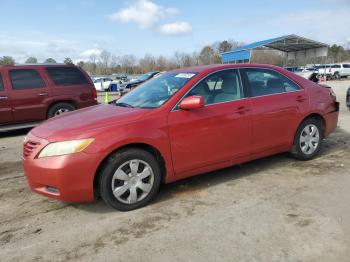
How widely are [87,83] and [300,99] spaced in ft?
21.3

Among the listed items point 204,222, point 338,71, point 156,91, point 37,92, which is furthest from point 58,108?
point 338,71

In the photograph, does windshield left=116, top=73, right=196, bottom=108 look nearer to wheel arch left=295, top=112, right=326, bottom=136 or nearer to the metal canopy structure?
wheel arch left=295, top=112, right=326, bottom=136

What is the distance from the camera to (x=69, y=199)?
3842 mm

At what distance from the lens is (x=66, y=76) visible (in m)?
9.80

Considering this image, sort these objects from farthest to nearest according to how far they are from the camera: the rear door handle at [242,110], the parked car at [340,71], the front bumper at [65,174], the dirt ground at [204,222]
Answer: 1. the parked car at [340,71]
2. the rear door handle at [242,110]
3. the front bumper at [65,174]
4. the dirt ground at [204,222]

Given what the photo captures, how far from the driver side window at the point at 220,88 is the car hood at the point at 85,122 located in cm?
83

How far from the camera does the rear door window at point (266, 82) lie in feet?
16.5

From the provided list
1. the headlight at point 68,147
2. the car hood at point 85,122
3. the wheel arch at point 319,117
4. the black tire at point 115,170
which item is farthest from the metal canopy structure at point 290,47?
the headlight at point 68,147

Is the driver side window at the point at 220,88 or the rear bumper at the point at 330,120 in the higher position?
the driver side window at the point at 220,88

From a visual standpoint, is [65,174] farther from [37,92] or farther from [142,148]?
[37,92]

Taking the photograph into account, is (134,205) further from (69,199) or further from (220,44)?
(220,44)

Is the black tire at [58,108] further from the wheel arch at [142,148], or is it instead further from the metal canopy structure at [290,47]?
the metal canopy structure at [290,47]

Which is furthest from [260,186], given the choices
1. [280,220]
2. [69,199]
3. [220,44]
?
[220,44]

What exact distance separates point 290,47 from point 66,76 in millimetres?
36682
